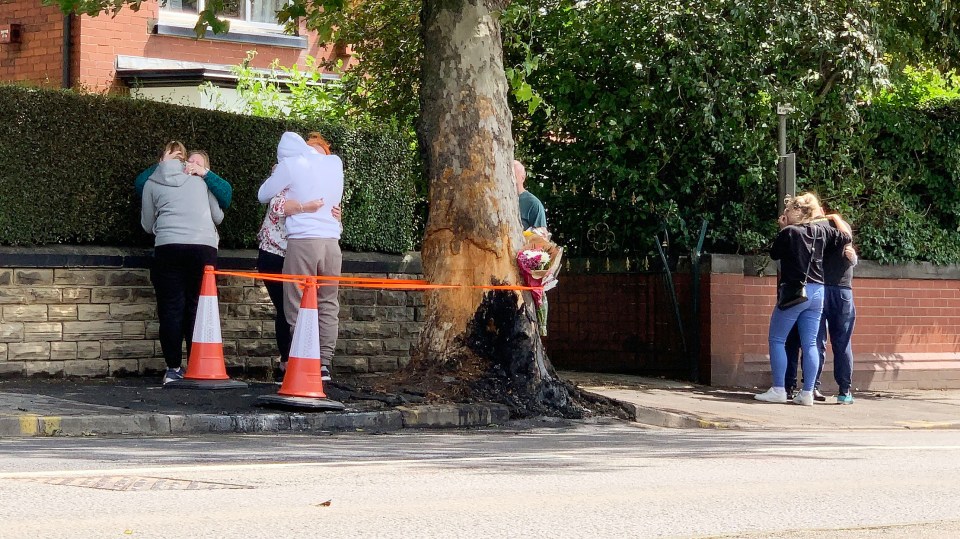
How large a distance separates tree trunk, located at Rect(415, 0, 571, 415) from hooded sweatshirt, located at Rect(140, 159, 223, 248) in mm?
1881

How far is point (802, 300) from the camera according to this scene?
520 inches

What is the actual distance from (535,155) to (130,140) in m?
5.74

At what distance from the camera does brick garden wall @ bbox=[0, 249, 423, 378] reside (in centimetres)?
1136

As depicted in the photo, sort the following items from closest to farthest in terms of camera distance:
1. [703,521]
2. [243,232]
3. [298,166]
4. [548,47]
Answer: [703,521], [298,166], [243,232], [548,47]

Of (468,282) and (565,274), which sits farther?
(565,274)

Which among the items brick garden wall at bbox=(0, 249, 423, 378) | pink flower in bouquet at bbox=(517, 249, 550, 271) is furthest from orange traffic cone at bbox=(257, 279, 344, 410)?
brick garden wall at bbox=(0, 249, 423, 378)

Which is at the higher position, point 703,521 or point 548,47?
point 548,47

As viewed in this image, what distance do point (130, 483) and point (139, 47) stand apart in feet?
44.1

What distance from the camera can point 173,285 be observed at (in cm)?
1153

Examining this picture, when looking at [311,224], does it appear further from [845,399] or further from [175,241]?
→ [845,399]

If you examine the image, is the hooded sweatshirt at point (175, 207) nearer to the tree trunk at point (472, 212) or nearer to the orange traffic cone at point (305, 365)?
the orange traffic cone at point (305, 365)

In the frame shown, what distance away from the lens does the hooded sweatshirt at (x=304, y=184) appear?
11367mm

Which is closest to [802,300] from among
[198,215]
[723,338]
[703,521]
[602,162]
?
[723,338]

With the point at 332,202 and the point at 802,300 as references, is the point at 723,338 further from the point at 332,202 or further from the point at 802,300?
the point at 332,202
